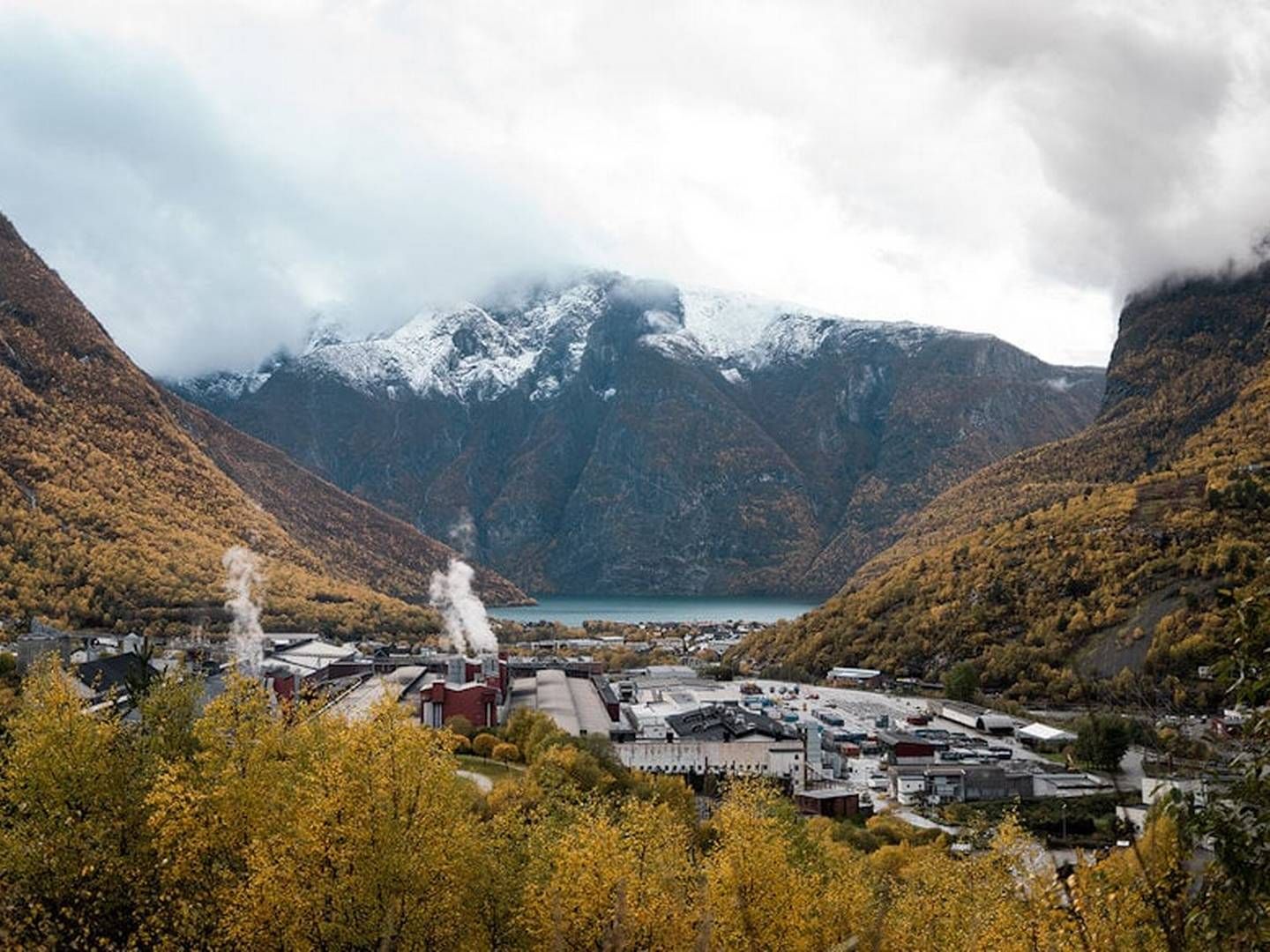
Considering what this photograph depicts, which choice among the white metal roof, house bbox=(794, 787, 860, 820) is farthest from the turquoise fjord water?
house bbox=(794, 787, 860, 820)

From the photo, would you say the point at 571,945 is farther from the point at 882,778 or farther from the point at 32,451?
the point at 32,451

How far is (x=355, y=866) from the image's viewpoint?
44.5ft

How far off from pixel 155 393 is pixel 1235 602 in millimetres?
124604

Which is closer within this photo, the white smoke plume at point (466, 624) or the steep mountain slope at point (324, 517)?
the white smoke plume at point (466, 624)

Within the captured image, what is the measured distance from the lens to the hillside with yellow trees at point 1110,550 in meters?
67.5

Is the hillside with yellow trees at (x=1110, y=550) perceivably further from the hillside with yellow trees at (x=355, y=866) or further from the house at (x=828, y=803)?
the hillside with yellow trees at (x=355, y=866)

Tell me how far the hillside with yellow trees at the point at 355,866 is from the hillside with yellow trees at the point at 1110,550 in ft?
109

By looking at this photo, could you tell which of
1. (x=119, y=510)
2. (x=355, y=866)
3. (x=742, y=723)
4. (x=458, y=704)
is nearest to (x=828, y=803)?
(x=742, y=723)

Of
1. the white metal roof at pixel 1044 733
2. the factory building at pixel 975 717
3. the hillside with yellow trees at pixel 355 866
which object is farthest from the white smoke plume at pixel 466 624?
the hillside with yellow trees at pixel 355 866

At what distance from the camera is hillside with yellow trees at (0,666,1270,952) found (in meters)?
13.4

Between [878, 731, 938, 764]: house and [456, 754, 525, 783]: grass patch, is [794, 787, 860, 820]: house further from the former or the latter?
[456, 754, 525, 783]: grass patch

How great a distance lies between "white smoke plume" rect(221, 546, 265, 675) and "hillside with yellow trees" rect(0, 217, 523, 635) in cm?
124

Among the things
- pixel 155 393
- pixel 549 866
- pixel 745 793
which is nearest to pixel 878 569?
pixel 155 393

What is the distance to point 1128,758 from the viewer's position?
52656mm
